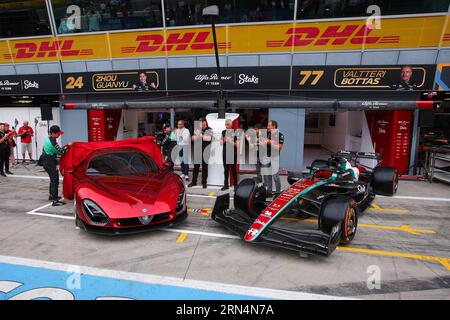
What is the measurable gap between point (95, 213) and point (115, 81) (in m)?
Result: 7.80

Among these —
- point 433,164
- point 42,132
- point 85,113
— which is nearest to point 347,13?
point 433,164

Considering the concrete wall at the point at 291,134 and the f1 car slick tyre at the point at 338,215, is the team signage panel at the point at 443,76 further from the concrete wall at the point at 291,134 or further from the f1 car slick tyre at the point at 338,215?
the f1 car slick tyre at the point at 338,215

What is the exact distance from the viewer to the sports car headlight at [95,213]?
14.5 feet

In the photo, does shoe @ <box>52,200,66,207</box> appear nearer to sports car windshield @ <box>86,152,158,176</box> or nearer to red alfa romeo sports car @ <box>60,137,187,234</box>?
red alfa romeo sports car @ <box>60,137,187,234</box>

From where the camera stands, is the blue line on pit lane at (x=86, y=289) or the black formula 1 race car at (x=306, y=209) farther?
the black formula 1 race car at (x=306, y=209)

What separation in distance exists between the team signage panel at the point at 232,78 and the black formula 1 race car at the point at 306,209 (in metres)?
4.09

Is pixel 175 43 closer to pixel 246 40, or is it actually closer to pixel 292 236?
pixel 246 40

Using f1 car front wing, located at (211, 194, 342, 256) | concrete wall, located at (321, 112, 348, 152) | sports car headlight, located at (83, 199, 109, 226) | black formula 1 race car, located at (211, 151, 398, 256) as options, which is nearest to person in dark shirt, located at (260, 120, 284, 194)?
black formula 1 race car, located at (211, 151, 398, 256)

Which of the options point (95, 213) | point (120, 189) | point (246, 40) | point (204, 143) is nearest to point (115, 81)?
point (246, 40)

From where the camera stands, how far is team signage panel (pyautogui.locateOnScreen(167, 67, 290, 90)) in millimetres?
9898

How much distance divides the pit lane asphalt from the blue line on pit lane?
0.30 metres

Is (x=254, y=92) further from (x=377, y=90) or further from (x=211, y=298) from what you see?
(x=211, y=298)

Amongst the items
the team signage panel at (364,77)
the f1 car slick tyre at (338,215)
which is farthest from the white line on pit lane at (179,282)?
the team signage panel at (364,77)

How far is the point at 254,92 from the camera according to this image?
33.5 ft
